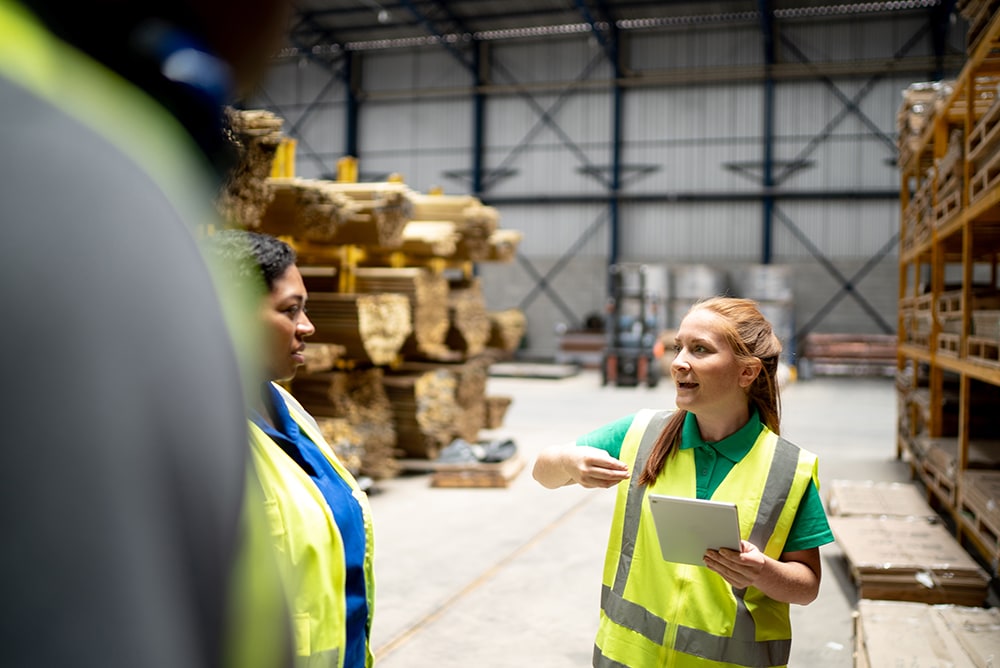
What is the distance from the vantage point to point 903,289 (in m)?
9.41

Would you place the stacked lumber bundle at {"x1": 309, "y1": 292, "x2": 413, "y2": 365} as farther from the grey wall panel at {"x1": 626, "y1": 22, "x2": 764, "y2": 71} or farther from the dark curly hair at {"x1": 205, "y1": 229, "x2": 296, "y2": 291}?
the grey wall panel at {"x1": 626, "y1": 22, "x2": 764, "y2": 71}

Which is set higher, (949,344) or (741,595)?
(949,344)

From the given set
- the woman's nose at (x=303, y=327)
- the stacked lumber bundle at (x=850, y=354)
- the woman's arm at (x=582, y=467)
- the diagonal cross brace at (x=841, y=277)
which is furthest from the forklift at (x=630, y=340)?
the woman's nose at (x=303, y=327)

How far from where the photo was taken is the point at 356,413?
297 inches

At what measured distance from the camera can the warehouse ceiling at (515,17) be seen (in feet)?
65.6

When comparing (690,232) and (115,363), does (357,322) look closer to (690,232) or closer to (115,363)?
(115,363)

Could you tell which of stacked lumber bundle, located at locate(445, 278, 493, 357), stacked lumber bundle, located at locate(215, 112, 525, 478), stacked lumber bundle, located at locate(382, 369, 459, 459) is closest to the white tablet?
stacked lumber bundle, located at locate(215, 112, 525, 478)

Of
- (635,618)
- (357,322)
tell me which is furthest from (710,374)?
(357,322)

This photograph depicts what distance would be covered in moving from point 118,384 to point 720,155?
880 inches

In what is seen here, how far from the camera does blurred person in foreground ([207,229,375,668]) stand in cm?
186

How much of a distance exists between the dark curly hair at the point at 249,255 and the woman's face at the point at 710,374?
116cm

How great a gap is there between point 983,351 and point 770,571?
3.73 meters

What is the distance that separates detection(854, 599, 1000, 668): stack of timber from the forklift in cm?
1239

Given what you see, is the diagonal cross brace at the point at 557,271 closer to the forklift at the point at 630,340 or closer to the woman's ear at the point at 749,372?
the forklift at the point at 630,340
